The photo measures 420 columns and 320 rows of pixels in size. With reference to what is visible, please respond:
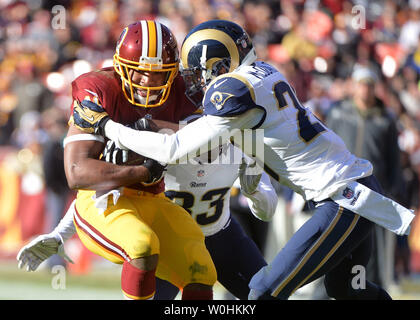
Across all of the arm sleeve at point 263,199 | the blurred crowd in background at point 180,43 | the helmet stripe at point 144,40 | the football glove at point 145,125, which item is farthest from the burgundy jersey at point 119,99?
the blurred crowd in background at point 180,43

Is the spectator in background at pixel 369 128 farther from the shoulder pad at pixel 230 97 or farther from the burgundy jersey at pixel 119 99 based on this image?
the shoulder pad at pixel 230 97

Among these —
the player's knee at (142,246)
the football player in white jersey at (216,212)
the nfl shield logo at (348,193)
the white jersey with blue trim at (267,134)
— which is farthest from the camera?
the football player in white jersey at (216,212)

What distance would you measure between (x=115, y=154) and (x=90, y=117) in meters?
0.28

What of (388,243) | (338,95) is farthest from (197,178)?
(338,95)

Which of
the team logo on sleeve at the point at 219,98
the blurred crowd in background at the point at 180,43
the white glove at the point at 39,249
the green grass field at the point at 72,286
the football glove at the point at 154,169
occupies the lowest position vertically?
the green grass field at the point at 72,286

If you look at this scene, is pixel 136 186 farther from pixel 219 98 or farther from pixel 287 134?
pixel 287 134

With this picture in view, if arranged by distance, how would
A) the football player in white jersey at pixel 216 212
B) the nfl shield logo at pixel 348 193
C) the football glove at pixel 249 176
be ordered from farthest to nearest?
the football player in white jersey at pixel 216 212, the football glove at pixel 249 176, the nfl shield logo at pixel 348 193

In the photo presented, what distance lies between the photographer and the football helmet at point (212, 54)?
4266mm

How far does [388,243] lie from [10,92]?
20.1ft

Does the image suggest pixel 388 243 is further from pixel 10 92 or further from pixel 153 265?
pixel 10 92

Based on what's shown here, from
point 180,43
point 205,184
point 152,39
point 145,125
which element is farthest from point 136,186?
point 180,43

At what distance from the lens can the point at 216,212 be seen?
4746mm

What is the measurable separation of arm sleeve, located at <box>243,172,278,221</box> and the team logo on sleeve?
0.82 metres

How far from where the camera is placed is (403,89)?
10711 millimetres
